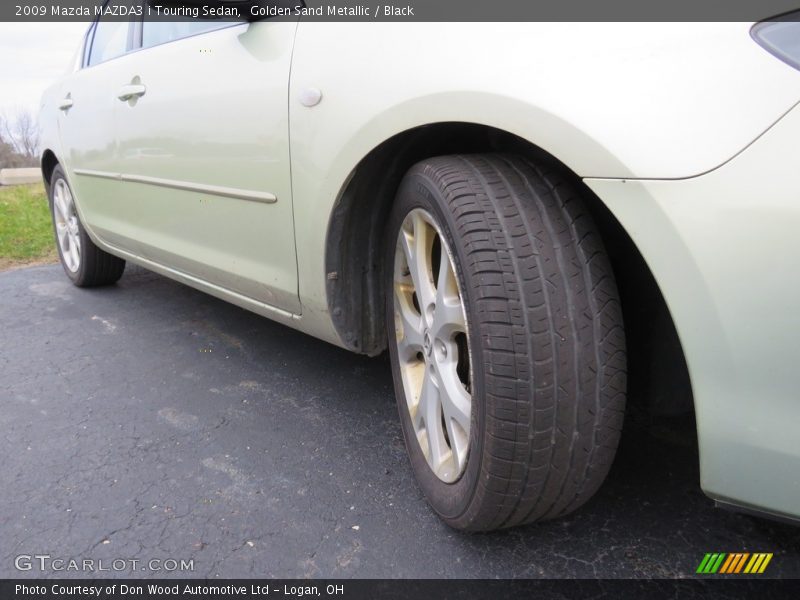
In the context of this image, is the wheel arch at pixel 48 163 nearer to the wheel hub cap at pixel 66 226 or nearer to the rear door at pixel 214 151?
the wheel hub cap at pixel 66 226

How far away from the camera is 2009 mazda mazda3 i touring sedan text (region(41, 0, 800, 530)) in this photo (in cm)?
100

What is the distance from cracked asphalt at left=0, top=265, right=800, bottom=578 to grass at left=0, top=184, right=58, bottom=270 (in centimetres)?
265

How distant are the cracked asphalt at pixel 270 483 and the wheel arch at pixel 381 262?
292 mm

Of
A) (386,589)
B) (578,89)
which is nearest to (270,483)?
(386,589)

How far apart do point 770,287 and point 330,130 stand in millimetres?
1101

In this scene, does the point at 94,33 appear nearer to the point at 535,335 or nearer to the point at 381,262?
the point at 381,262

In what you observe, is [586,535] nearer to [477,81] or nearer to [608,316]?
[608,316]

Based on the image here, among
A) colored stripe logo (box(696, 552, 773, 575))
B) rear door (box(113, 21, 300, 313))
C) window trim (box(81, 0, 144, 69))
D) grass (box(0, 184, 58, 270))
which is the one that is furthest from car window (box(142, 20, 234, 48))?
grass (box(0, 184, 58, 270))

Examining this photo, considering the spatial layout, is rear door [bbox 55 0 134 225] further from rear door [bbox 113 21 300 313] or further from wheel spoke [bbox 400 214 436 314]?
wheel spoke [bbox 400 214 436 314]

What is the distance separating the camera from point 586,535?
5.29 feet

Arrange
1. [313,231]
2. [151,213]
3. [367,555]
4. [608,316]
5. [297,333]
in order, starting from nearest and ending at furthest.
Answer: [608,316]
[367,555]
[313,231]
[151,213]
[297,333]

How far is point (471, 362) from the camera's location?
1.38m

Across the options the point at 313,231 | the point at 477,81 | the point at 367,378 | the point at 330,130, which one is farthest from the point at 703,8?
the point at 367,378

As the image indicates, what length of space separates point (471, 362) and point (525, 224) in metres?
0.31
